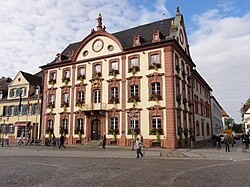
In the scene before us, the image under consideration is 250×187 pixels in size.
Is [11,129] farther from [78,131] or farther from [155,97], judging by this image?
[155,97]

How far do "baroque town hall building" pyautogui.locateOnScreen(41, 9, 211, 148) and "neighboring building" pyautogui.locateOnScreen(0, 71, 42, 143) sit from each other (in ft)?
14.5

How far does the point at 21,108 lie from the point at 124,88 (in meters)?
20.7

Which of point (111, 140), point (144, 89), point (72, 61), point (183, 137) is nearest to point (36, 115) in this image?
point (72, 61)

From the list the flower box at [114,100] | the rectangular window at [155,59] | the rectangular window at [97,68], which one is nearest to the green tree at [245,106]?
the rectangular window at [155,59]

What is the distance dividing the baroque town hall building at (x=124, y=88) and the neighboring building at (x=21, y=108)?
4.43m

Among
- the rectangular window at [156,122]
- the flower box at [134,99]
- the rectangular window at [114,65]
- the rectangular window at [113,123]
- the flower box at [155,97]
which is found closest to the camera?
the rectangular window at [156,122]

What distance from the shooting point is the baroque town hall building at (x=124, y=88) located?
2661cm

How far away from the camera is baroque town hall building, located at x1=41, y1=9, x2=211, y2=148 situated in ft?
87.3

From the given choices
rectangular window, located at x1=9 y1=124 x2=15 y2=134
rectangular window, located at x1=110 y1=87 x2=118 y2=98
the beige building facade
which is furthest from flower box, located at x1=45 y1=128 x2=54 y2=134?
rectangular window, located at x1=110 y1=87 x2=118 y2=98

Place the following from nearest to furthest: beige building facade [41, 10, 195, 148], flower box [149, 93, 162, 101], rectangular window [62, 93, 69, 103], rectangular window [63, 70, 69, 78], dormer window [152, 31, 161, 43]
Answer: flower box [149, 93, 162, 101] < beige building facade [41, 10, 195, 148] < dormer window [152, 31, 161, 43] < rectangular window [62, 93, 69, 103] < rectangular window [63, 70, 69, 78]

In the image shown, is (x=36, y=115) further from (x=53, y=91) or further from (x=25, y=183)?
(x=25, y=183)

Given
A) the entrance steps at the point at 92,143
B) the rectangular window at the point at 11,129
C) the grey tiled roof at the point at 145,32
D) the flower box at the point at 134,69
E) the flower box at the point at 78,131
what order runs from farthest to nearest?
the rectangular window at the point at 11,129, the flower box at the point at 78,131, the grey tiled roof at the point at 145,32, the entrance steps at the point at 92,143, the flower box at the point at 134,69

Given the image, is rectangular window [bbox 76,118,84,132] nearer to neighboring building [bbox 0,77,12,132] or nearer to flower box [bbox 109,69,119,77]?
flower box [bbox 109,69,119,77]

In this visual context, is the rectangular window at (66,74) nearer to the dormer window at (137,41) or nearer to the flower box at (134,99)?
the dormer window at (137,41)
